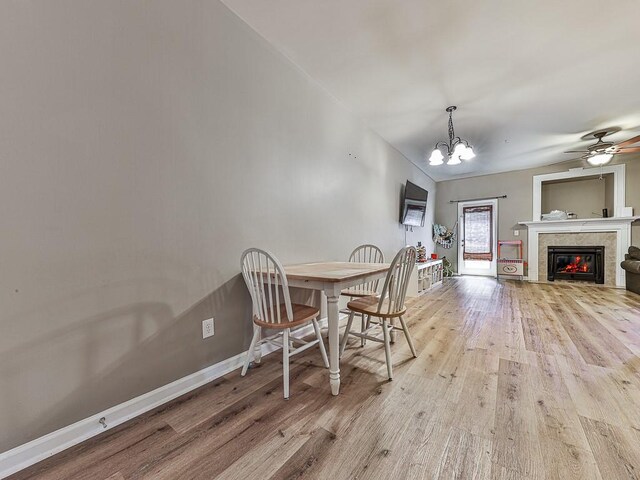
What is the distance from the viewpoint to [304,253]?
2.57 m

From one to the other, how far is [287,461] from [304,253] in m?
1.67

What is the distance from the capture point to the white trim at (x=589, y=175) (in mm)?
5023

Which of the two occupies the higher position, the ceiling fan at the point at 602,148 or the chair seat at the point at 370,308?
the ceiling fan at the point at 602,148

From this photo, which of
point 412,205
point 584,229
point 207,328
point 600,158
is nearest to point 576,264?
point 584,229

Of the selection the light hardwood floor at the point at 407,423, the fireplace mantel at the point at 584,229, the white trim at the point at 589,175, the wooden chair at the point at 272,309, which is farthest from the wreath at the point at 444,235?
the wooden chair at the point at 272,309

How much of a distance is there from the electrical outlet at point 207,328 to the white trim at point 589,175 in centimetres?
694

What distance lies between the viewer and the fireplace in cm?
521

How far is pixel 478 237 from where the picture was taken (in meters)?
6.59

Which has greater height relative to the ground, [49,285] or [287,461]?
[49,285]

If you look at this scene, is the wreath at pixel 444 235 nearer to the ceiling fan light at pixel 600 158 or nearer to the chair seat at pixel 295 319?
the ceiling fan light at pixel 600 158

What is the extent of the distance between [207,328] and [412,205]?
4.21 m

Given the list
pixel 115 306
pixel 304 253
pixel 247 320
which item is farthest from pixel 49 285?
pixel 304 253

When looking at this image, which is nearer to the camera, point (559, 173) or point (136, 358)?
point (136, 358)

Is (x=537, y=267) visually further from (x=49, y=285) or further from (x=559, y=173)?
(x=49, y=285)
